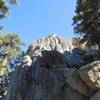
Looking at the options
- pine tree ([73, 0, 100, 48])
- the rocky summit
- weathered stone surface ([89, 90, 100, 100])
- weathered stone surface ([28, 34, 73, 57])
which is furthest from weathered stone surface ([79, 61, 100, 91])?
weathered stone surface ([28, 34, 73, 57])

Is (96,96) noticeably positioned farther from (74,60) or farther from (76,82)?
(74,60)

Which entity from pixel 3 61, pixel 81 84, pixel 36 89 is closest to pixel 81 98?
pixel 81 84

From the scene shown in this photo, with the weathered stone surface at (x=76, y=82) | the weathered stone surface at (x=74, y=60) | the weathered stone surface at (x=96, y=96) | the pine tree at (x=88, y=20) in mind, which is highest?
the pine tree at (x=88, y=20)

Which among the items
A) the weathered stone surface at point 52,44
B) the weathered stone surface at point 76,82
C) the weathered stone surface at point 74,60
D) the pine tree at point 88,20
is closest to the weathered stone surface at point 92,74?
the weathered stone surface at point 76,82

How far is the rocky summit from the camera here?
779 inches

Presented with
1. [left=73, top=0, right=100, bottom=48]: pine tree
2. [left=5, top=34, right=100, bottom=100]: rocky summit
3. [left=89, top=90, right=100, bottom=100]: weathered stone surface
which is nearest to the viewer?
[left=89, top=90, right=100, bottom=100]: weathered stone surface

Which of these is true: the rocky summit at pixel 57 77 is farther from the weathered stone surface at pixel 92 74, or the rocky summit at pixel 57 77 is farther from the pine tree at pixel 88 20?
the pine tree at pixel 88 20

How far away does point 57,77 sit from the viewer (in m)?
22.9

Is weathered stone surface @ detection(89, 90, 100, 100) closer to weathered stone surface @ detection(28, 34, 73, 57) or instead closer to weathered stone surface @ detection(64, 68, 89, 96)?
weathered stone surface @ detection(64, 68, 89, 96)

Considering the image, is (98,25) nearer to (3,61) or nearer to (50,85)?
(50,85)

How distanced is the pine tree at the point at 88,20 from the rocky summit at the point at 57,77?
1.39 meters

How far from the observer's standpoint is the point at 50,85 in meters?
23.1

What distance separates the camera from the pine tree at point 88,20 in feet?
89.4

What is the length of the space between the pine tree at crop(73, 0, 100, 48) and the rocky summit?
4.57ft
